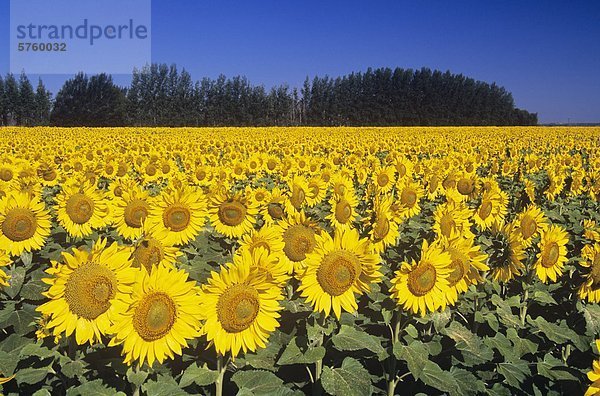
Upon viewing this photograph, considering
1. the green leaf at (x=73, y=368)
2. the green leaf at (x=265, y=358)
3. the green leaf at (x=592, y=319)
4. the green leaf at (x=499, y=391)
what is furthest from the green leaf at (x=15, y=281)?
the green leaf at (x=592, y=319)

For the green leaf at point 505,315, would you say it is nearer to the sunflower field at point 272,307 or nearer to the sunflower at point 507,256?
the sunflower field at point 272,307

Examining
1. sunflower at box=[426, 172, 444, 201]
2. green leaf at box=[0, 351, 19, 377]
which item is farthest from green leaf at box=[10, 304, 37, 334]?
sunflower at box=[426, 172, 444, 201]

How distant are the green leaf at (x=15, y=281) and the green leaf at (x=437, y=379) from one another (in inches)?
110

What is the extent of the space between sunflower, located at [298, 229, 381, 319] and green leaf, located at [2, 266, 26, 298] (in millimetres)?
2119

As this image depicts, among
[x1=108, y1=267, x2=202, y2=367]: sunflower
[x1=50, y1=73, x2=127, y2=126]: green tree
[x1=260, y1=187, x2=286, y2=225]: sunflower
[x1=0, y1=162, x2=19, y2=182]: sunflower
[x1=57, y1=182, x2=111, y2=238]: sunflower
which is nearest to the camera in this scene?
[x1=108, y1=267, x2=202, y2=367]: sunflower

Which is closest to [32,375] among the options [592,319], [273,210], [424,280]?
[424,280]

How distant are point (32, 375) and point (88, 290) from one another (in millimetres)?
864

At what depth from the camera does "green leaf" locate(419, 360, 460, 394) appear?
2582 millimetres

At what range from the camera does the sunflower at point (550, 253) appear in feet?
12.6

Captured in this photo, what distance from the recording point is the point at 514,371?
306 centimetres

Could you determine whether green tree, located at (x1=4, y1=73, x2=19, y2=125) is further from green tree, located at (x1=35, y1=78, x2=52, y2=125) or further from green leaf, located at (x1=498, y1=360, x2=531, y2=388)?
green leaf, located at (x1=498, y1=360, x2=531, y2=388)

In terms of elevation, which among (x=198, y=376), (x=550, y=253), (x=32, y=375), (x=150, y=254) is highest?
(x=150, y=254)

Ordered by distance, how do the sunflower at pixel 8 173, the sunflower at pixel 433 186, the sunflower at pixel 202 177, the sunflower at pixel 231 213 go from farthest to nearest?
the sunflower at pixel 202 177 → the sunflower at pixel 433 186 → the sunflower at pixel 8 173 → the sunflower at pixel 231 213

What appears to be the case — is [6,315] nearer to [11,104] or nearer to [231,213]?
[231,213]
